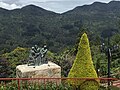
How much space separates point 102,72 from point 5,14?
96692 mm

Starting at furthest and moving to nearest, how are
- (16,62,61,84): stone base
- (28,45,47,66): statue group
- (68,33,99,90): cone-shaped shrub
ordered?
(28,45,47,66): statue group, (16,62,61,84): stone base, (68,33,99,90): cone-shaped shrub

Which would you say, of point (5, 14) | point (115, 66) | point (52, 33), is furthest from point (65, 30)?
point (115, 66)

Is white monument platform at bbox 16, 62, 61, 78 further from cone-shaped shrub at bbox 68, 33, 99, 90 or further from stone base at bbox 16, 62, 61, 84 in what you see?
cone-shaped shrub at bbox 68, 33, 99, 90

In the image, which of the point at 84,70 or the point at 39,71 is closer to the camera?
the point at 84,70

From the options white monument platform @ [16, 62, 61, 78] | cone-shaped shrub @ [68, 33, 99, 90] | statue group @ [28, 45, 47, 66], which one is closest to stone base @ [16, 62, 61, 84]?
white monument platform @ [16, 62, 61, 78]

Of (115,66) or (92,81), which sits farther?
(115,66)

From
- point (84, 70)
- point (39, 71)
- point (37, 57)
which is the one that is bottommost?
point (39, 71)

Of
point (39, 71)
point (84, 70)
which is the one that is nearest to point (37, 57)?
point (39, 71)

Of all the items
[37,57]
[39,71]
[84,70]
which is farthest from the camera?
[37,57]

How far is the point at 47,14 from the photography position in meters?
127

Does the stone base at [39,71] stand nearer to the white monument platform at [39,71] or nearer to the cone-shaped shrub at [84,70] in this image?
the white monument platform at [39,71]

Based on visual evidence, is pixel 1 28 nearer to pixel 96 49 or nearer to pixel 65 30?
pixel 65 30

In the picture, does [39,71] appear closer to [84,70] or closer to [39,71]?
[39,71]

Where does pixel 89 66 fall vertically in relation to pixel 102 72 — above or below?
above
